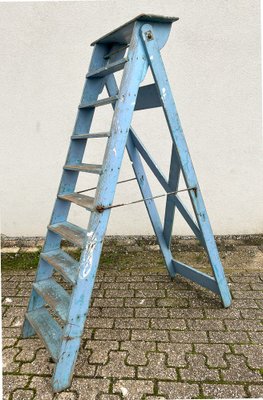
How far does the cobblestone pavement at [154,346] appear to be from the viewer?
1.94 m

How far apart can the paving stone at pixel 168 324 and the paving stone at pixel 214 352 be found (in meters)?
0.23

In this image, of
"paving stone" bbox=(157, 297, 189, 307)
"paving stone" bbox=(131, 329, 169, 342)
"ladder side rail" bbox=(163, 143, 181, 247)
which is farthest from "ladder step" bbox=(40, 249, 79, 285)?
"ladder side rail" bbox=(163, 143, 181, 247)

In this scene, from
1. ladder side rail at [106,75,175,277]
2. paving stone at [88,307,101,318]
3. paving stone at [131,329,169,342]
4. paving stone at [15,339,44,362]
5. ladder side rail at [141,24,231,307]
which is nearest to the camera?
ladder side rail at [141,24,231,307]

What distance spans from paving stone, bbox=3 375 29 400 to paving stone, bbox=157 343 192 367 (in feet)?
2.83

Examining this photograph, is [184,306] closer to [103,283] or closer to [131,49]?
[103,283]

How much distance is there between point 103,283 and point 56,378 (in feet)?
4.23

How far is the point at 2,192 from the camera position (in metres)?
3.95

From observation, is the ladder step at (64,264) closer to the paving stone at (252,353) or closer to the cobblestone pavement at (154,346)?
the cobblestone pavement at (154,346)

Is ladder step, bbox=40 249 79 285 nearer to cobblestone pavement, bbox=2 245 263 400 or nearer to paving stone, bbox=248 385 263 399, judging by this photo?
cobblestone pavement, bbox=2 245 263 400

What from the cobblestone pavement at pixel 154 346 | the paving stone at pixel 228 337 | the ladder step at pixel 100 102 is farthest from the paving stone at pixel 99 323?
the ladder step at pixel 100 102

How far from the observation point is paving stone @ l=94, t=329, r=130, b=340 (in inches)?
93.6

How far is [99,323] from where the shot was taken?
2561 millimetres

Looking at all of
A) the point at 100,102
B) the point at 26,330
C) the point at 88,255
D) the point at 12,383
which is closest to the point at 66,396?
the point at 12,383

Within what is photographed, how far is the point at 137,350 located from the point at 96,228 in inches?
35.9
